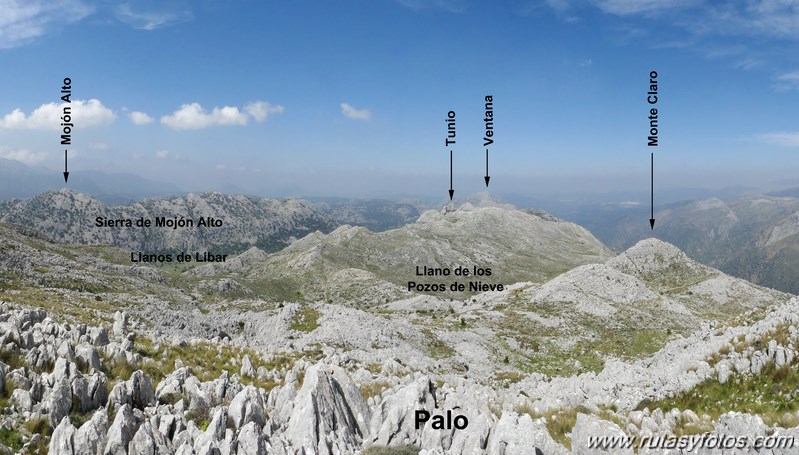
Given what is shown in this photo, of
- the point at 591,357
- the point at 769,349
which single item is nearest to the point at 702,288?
the point at 591,357

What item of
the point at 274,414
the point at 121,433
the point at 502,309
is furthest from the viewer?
the point at 502,309

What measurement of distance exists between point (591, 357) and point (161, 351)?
2365 inches

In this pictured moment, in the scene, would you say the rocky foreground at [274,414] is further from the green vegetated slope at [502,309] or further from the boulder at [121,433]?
the green vegetated slope at [502,309]

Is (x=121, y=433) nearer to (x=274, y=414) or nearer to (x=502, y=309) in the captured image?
(x=274, y=414)

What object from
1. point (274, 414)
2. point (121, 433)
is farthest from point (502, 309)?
point (121, 433)

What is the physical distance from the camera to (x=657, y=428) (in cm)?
1591

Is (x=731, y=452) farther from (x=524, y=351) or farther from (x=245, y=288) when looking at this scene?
(x=245, y=288)

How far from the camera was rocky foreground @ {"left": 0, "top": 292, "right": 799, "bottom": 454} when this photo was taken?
43.3 ft

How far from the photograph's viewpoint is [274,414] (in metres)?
16.6

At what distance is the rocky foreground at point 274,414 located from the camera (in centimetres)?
1321

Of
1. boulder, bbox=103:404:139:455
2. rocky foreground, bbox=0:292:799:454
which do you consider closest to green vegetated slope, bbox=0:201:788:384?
rocky foreground, bbox=0:292:799:454

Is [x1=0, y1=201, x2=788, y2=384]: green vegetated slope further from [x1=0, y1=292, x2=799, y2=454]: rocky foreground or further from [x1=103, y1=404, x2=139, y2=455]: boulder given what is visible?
[x1=103, y1=404, x2=139, y2=455]: boulder

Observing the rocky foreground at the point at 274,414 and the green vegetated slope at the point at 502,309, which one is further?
the green vegetated slope at the point at 502,309

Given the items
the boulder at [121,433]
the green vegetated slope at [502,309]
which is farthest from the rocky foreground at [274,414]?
the green vegetated slope at [502,309]
